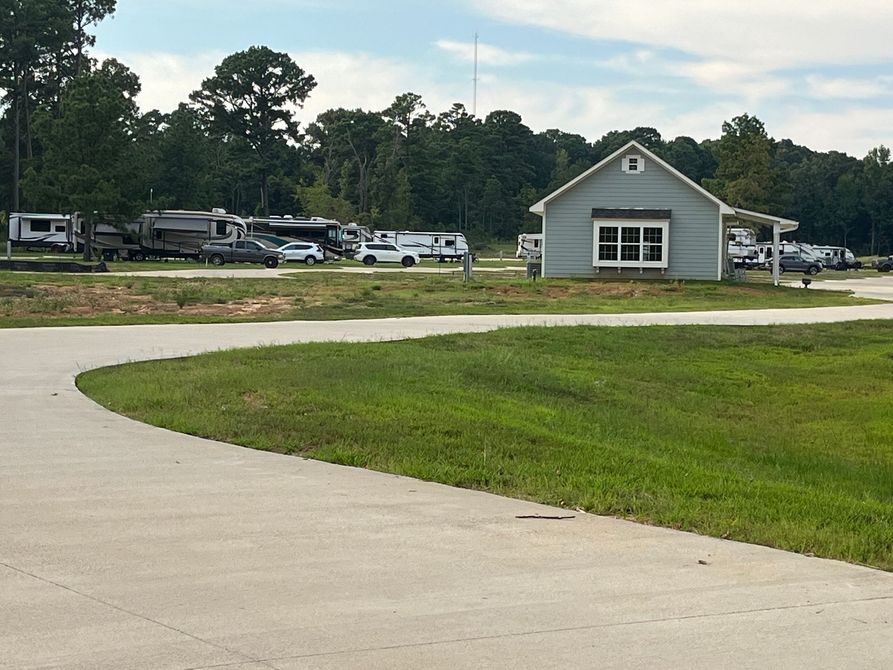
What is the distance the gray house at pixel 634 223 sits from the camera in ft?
142

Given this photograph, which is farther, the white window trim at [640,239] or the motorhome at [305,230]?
the motorhome at [305,230]

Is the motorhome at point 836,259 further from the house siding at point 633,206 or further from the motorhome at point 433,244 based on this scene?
the house siding at point 633,206

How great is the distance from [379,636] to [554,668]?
88 centimetres

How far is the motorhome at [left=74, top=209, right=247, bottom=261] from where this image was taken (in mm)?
61594

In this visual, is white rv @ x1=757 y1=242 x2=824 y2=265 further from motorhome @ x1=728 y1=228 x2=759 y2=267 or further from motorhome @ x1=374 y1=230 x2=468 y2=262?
motorhome @ x1=374 y1=230 x2=468 y2=262

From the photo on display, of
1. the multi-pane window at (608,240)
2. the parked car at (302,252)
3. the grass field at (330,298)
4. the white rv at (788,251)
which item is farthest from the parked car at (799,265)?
the parked car at (302,252)

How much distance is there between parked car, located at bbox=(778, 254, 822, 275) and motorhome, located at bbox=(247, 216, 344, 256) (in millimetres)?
28525

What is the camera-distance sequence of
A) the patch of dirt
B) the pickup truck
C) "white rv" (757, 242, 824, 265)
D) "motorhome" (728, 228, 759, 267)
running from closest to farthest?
the patch of dirt → the pickup truck → "white rv" (757, 242, 824, 265) → "motorhome" (728, 228, 759, 267)

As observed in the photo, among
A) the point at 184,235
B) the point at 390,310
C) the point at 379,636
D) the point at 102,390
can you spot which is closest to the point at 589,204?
the point at 390,310

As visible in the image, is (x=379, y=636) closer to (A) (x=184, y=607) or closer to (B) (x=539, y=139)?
(A) (x=184, y=607)

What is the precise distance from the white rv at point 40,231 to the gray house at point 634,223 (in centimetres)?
3768

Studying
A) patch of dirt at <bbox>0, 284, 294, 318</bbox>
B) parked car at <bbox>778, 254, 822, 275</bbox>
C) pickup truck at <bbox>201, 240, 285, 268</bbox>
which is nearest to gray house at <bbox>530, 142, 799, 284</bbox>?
patch of dirt at <bbox>0, 284, 294, 318</bbox>

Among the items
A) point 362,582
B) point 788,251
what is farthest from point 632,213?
point 362,582

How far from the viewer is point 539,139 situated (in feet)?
544
